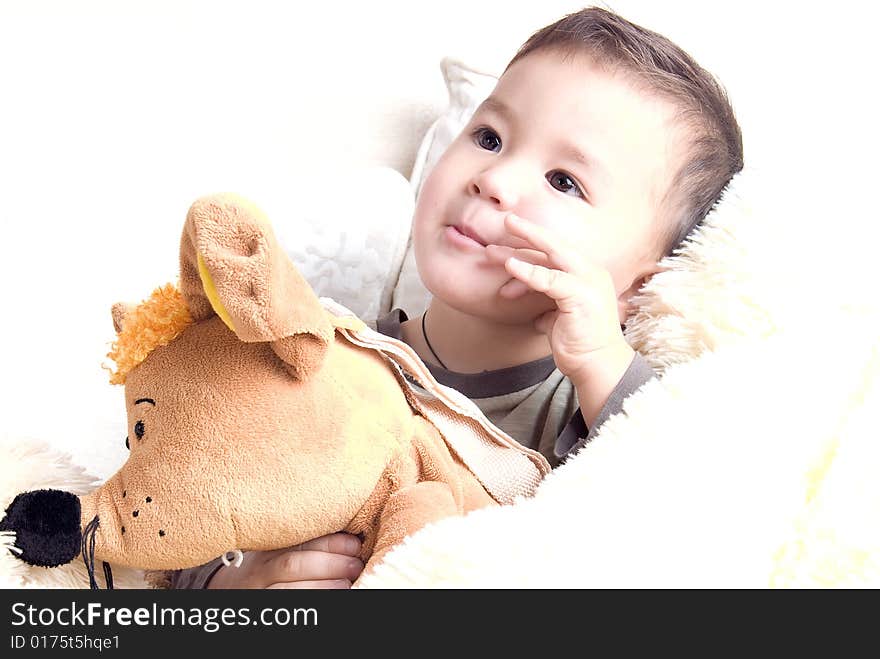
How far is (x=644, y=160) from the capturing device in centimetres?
100

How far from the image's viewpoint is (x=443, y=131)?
1403 mm

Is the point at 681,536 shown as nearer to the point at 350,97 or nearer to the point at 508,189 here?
the point at 508,189

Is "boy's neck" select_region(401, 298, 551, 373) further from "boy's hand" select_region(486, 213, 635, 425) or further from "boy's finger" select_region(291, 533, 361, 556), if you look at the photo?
"boy's finger" select_region(291, 533, 361, 556)

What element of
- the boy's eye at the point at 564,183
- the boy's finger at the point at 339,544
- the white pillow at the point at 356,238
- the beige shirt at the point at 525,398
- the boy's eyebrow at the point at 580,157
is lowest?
the white pillow at the point at 356,238

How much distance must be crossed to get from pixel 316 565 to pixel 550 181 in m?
0.48

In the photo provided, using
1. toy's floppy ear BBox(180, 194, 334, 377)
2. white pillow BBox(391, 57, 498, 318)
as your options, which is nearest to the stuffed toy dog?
toy's floppy ear BBox(180, 194, 334, 377)

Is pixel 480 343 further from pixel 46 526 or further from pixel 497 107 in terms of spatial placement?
pixel 46 526

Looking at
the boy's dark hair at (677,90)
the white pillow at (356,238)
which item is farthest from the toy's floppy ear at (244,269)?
the white pillow at (356,238)

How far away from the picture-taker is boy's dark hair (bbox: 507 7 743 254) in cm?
101

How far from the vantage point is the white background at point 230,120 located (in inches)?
41.1

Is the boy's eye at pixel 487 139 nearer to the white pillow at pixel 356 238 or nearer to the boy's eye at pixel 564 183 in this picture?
the boy's eye at pixel 564 183

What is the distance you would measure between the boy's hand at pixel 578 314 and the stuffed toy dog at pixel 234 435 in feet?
0.81

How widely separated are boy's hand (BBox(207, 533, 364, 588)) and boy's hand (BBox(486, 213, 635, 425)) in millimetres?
304
